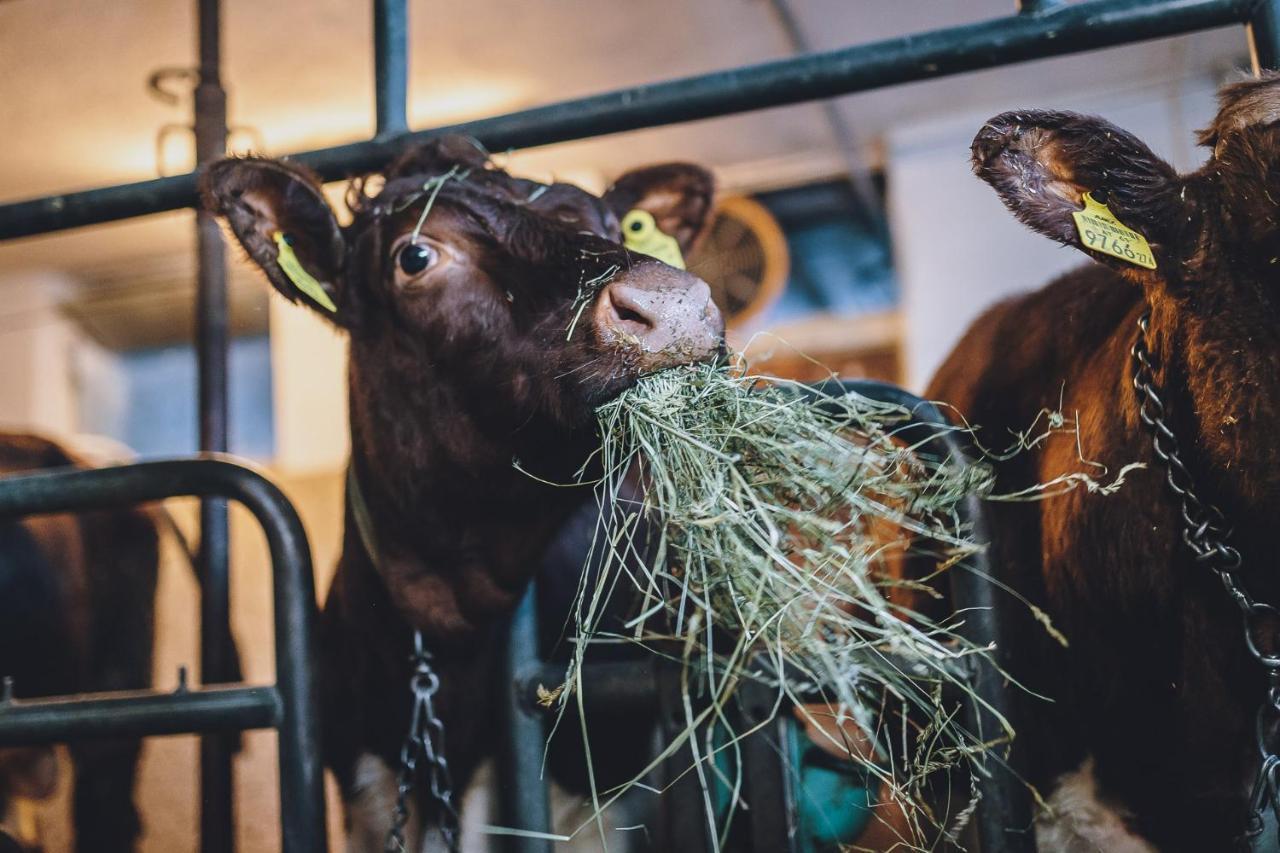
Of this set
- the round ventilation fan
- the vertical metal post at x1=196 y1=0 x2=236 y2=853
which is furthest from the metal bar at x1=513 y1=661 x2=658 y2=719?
the round ventilation fan

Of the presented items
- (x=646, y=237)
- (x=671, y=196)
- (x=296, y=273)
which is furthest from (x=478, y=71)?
(x=296, y=273)

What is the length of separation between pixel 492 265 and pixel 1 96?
4.97m

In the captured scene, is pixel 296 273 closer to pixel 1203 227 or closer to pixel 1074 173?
pixel 1074 173

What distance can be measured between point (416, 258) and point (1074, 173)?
3.98 feet

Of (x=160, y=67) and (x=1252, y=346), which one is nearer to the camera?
(x=1252, y=346)

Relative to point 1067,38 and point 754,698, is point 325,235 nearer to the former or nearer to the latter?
point 754,698

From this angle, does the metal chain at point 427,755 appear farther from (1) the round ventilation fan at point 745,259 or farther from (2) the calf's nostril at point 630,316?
(1) the round ventilation fan at point 745,259

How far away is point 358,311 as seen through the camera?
2264mm

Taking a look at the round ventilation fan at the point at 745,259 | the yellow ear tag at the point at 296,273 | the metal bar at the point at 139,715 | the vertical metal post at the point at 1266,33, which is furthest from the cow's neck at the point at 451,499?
the round ventilation fan at the point at 745,259

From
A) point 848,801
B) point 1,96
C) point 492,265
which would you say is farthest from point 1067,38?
point 1,96

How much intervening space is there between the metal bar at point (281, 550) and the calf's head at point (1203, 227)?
4.46 feet

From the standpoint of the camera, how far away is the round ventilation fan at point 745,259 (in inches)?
266

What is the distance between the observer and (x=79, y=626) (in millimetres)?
3756

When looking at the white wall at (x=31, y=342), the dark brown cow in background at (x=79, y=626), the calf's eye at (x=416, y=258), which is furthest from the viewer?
the white wall at (x=31, y=342)
